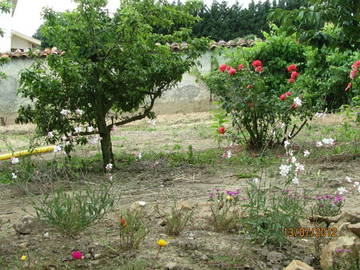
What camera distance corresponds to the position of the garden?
8.45 feet

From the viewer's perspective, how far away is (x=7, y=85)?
44.3ft

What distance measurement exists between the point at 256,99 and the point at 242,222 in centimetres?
401

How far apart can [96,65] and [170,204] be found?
84.4 inches

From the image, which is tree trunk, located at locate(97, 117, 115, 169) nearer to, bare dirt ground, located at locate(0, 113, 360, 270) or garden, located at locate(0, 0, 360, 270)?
garden, located at locate(0, 0, 360, 270)

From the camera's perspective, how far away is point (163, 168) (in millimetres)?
5875

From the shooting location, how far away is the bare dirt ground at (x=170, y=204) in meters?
2.45

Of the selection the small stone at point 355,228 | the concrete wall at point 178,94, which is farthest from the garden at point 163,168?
the concrete wall at point 178,94
